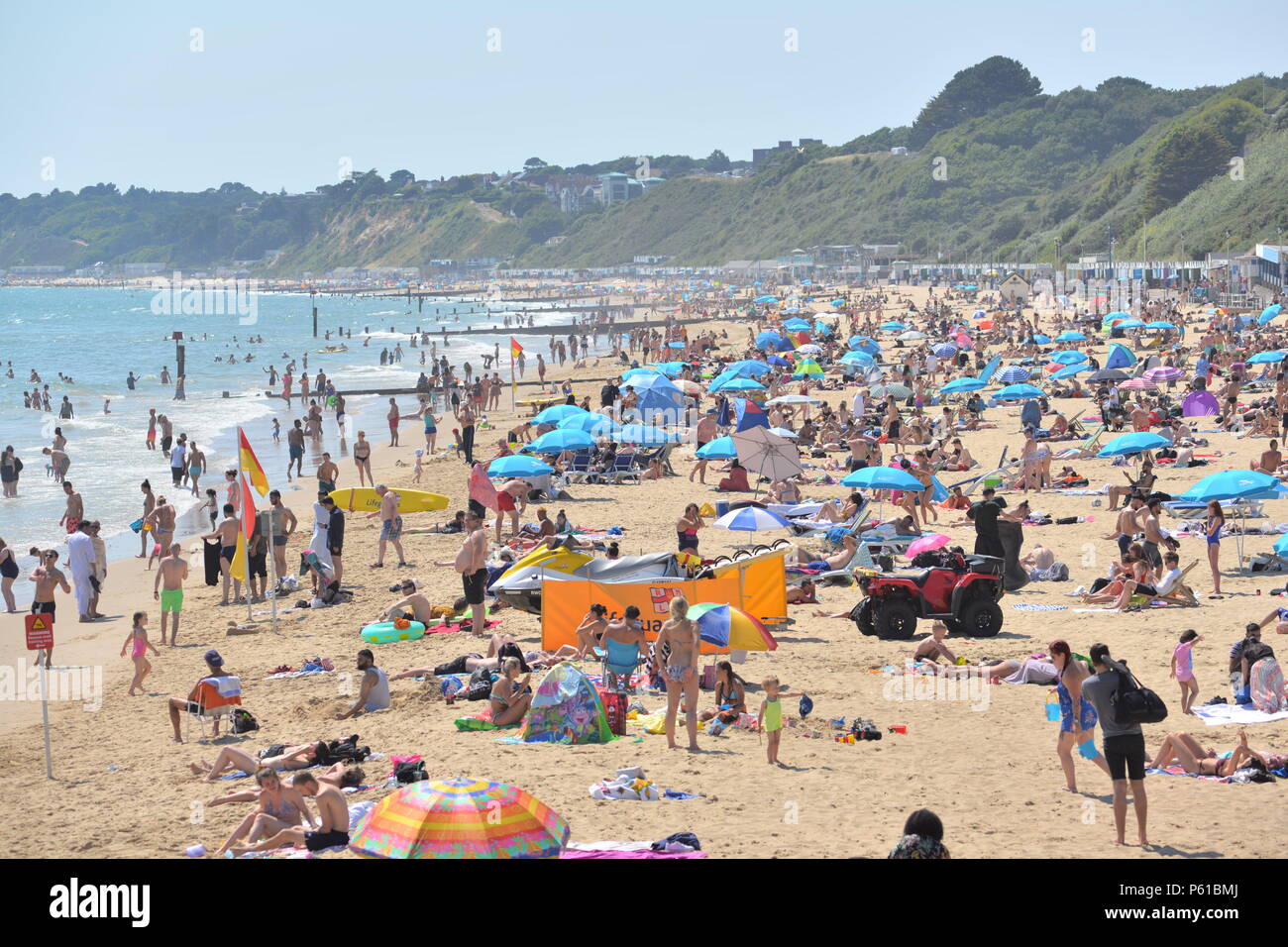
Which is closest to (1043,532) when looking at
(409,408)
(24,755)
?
(24,755)

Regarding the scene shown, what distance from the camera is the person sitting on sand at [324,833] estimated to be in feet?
23.3

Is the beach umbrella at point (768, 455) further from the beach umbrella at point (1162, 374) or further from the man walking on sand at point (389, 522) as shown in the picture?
the beach umbrella at point (1162, 374)

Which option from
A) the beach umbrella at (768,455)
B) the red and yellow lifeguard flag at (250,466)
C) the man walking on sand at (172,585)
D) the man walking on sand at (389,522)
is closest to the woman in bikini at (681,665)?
the man walking on sand at (172,585)

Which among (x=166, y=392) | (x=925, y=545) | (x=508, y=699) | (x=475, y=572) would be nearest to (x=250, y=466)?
(x=475, y=572)

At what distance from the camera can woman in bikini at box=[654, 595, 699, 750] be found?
29.3ft

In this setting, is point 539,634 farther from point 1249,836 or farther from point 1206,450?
point 1206,450

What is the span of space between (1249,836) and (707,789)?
10.00 ft

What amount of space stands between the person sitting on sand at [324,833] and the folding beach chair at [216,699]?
116 inches

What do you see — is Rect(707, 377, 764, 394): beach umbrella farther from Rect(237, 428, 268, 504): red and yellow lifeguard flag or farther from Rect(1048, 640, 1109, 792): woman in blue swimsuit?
Rect(1048, 640, 1109, 792): woman in blue swimsuit

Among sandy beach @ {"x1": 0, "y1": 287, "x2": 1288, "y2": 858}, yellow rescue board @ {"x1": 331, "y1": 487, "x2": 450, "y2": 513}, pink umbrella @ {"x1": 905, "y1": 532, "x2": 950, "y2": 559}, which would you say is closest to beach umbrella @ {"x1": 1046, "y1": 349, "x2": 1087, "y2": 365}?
sandy beach @ {"x1": 0, "y1": 287, "x2": 1288, "y2": 858}

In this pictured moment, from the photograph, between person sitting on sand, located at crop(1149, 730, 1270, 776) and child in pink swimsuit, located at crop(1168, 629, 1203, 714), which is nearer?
person sitting on sand, located at crop(1149, 730, 1270, 776)

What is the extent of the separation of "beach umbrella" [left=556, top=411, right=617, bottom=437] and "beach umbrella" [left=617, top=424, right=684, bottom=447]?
252 mm

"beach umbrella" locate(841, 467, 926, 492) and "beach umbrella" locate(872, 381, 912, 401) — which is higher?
"beach umbrella" locate(872, 381, 912, 401)

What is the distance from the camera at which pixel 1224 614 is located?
39.0 ft
